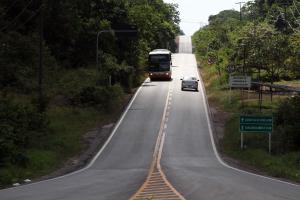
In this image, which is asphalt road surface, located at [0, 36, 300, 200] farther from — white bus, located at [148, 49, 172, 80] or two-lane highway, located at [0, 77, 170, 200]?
white bus, located at [148, 49, 172, 80]

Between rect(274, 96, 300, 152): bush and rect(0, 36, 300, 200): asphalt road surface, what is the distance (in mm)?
4234

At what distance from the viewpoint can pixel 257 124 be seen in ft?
127

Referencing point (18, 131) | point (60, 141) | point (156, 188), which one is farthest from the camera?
point (60, 141)

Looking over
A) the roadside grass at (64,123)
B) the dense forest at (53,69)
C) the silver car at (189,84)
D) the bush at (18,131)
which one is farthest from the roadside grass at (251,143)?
the bush at (18,131)

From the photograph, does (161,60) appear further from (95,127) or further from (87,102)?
(95,127)

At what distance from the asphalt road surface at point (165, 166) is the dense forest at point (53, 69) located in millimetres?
2982

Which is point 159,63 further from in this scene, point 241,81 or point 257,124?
point 257,124

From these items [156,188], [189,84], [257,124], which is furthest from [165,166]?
[189,84]

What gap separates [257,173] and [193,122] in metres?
20.6

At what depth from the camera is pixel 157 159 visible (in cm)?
3712

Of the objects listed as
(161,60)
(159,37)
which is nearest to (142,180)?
(161,60)

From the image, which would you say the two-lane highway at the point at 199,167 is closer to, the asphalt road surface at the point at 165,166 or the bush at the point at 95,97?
the asphalt road surface at the point at 165,166

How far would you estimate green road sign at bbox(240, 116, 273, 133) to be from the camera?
126ft

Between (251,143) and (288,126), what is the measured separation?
9.01ft
